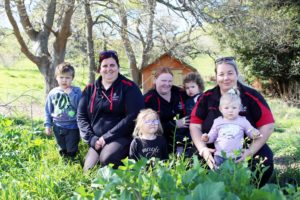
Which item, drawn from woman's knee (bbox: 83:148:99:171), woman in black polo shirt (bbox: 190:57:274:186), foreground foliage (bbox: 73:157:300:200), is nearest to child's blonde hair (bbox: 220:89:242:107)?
woman in black polo shirt (bbox: 190:57:274:186)

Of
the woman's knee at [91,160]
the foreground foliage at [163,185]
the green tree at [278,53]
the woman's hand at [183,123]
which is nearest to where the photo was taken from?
the foreground foliage at [163,185]

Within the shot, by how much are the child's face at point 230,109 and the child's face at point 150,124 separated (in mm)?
755

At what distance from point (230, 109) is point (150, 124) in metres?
0.90

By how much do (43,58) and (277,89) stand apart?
12162mm

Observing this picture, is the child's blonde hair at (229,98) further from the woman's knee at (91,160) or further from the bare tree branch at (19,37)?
the bare tree branch at (19,37)

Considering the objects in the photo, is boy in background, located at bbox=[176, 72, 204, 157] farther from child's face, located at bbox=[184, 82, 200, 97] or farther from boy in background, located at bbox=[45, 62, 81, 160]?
boy in background, located at bbox=[45, 62, 81, 160]

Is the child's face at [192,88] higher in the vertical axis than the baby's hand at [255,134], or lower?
higher

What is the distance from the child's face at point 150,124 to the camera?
4547 millimetres

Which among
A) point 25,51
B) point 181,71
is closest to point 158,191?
point 25,51

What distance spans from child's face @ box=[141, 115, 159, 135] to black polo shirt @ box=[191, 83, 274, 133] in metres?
0.40

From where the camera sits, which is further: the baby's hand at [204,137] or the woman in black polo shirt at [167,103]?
the woman in black polo shirt at [167,103]

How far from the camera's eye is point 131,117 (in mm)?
4883

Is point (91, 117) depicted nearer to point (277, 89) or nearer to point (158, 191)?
point (158, 191)

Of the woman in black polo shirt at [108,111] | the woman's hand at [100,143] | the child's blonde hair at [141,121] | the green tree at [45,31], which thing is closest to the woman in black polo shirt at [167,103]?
the woman in black polo shirt at [108,111]
